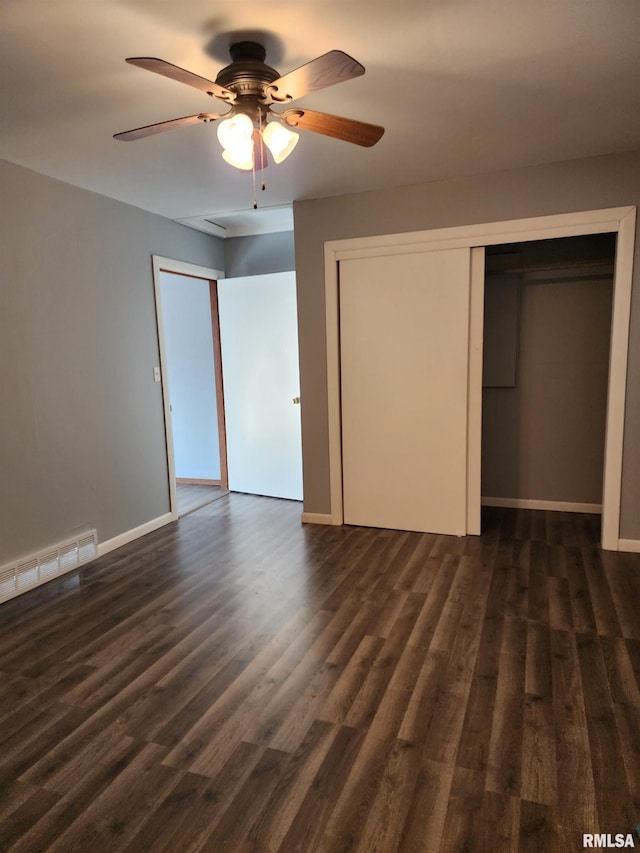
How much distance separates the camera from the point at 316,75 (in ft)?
5.56

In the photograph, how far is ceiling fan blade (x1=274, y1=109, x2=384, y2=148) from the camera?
1.94m

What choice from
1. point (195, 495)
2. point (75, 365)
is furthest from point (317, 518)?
point (75, 365)

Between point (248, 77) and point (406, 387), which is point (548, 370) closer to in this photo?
point (406, 387)

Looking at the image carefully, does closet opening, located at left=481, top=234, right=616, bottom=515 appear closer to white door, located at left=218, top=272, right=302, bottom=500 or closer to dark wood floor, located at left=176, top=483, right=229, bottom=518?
white door, located at left=218, top=272, right=302, bottom=500

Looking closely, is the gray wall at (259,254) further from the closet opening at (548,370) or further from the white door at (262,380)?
the closet opening at (548,370)

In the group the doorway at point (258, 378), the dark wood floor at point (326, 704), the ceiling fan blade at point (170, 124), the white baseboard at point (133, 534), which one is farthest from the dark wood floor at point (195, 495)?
the ceiling fan blade at point (170, 124)

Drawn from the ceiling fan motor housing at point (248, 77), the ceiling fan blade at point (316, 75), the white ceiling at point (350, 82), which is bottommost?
the ceiling fan blade at point (316, 75)

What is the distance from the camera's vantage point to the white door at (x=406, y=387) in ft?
12.1

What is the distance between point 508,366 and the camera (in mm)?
4336

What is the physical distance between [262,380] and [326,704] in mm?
3208

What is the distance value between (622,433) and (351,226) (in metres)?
2.30

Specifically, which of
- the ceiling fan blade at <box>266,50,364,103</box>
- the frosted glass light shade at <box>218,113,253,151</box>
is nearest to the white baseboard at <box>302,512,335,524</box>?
the frosted glass light shade at <box>218,113,253,151</box>

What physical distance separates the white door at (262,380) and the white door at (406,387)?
32.4 inches

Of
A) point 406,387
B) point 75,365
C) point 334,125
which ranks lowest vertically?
point 406,387
